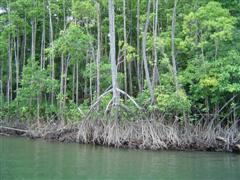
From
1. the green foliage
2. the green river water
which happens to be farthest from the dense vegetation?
the green river water

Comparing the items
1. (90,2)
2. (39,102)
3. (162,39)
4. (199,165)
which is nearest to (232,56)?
(162,39)

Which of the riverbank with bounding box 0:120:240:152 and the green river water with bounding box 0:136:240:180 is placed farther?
the riverbank with bounding box 0:120:240:152

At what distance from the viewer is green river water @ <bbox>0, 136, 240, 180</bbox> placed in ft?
32.7

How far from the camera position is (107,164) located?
1150 cm

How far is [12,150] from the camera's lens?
46.4 feet

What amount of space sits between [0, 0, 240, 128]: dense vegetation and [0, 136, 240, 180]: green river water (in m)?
1.99

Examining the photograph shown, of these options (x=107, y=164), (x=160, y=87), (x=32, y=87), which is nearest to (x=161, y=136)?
(x=160, y=87)

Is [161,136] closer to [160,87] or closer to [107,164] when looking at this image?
[160,87]

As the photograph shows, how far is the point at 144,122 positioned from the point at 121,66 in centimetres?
721

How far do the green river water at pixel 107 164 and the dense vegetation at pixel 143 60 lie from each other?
6.52ft

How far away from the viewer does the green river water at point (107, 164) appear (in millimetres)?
9961

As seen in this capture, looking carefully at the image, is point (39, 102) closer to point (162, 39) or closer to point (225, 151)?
point (162, 39)

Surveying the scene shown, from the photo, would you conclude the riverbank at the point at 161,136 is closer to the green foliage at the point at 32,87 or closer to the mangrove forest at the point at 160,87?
the mangrove forest at the point at 160,87

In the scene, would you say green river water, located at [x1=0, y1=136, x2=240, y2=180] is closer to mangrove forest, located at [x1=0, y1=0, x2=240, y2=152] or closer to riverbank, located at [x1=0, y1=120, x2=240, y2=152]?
riverbank, located at [x1=0, y1=120, x2=240, y2=152]
